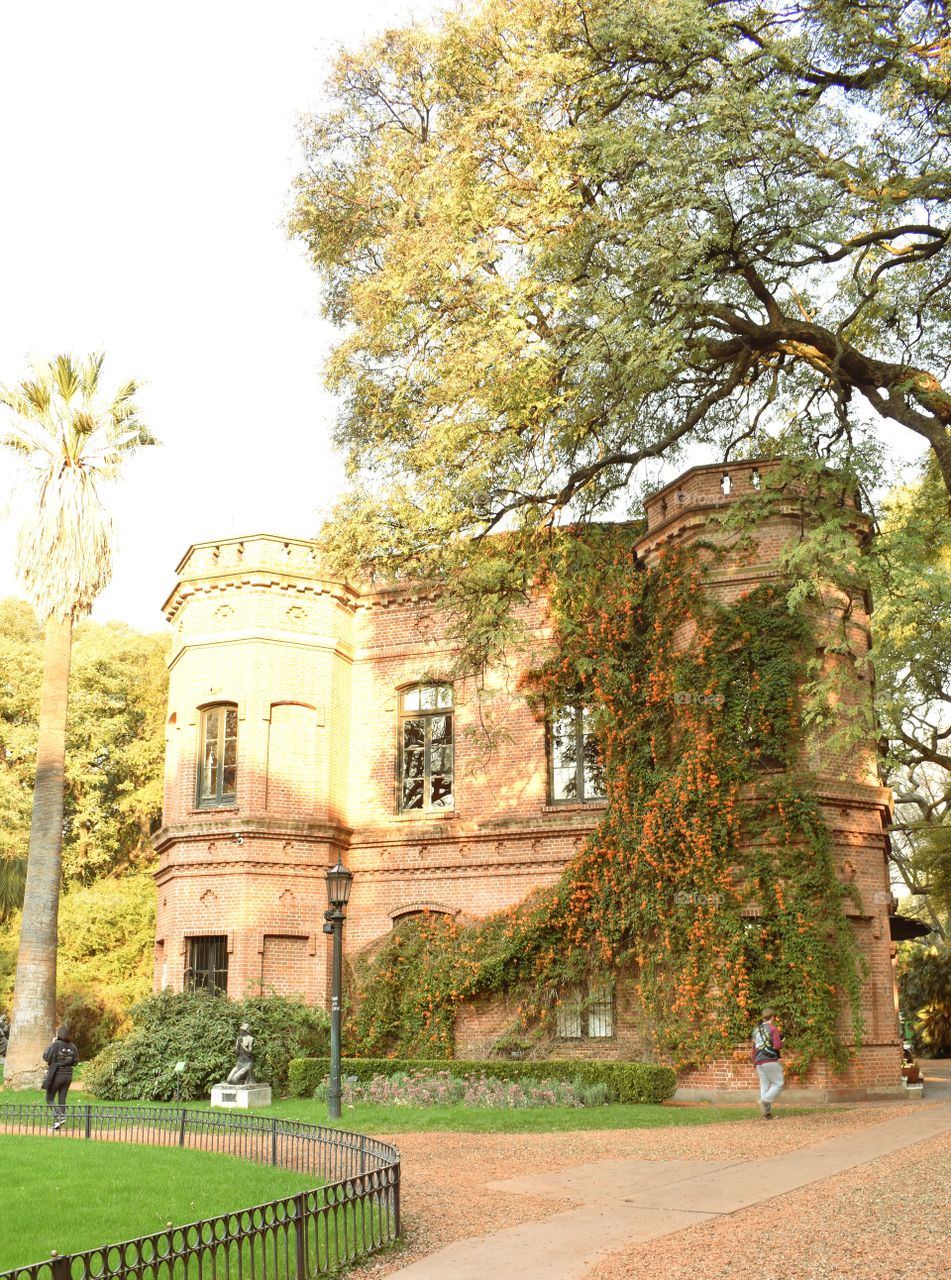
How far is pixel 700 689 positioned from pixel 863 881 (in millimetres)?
3854

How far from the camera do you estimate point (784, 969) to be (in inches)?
669

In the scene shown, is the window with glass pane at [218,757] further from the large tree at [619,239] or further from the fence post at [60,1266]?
the fence post at [60,1266]

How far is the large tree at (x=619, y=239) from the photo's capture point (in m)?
11.4

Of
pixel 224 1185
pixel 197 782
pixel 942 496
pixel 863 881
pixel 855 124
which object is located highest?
pixel 855 124

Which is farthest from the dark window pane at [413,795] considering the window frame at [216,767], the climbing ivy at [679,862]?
the window frame at [216,767]

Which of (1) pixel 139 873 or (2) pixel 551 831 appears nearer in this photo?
(2) pixel 551 831

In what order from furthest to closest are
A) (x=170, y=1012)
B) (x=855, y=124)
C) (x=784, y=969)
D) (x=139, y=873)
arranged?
1. (x=139, y=873)
2. (x=170, y=1012)
3. (x=784, y=969)
4. (x=855, y=124)

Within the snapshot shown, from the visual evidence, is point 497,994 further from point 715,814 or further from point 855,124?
point 855,124

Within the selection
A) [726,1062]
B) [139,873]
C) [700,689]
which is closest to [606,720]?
[700,689]

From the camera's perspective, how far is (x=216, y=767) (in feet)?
72.6

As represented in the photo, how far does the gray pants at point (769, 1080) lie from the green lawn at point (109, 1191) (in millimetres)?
7307

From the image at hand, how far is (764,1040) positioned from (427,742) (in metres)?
9.01

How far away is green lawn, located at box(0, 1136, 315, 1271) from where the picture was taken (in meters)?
7.73

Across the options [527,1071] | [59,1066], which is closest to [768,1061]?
[527,1071]
